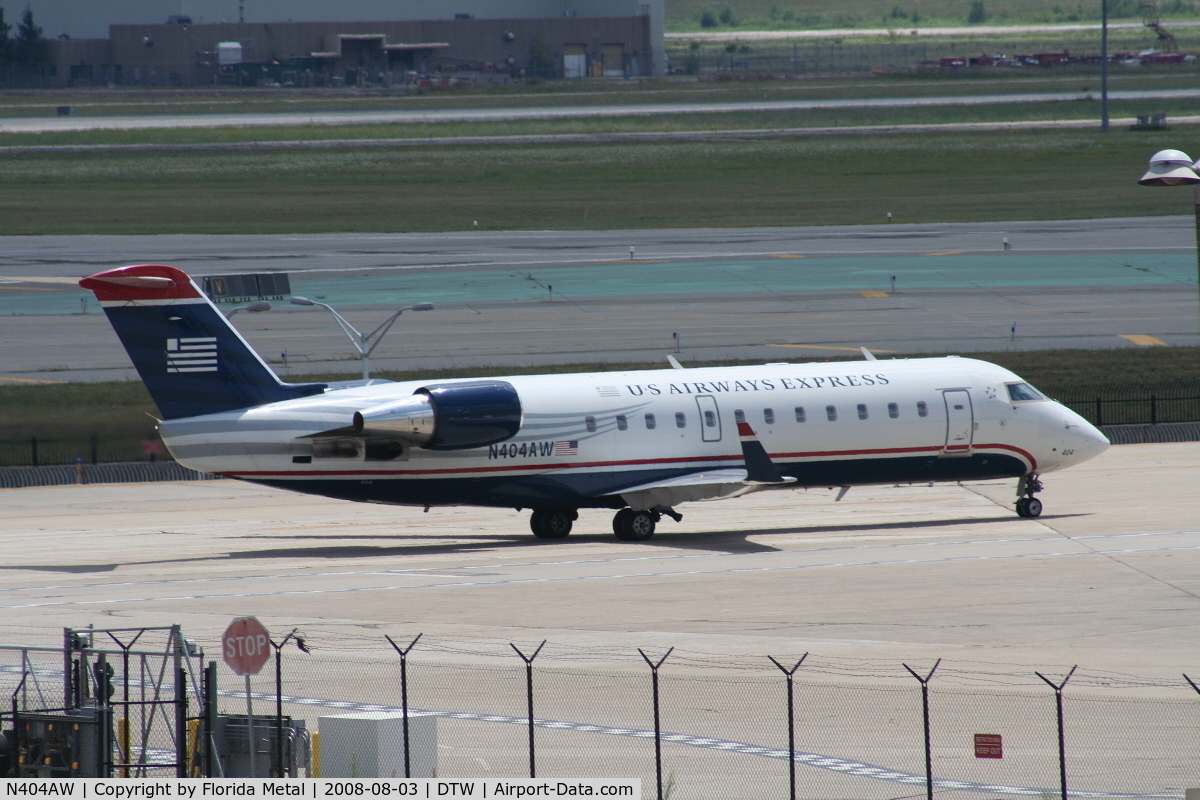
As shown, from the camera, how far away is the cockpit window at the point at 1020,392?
3775 cm

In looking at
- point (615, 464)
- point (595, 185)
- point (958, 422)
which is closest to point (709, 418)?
point (615, 464)

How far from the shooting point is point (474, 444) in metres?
33.7

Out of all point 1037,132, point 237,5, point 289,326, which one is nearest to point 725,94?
point 1037,132

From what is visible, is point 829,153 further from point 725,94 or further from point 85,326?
point 85,326

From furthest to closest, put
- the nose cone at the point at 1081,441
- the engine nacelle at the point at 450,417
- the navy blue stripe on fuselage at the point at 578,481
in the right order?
the nose cone at the point at 1081,441 < the navy blue stripe on fuselage at the point at 578,481 < the engine nacelle at the point at 450,417

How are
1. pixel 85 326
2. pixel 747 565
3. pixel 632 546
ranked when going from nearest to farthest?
pixel 747 565 < pixel 632 546 < pixel 85 326

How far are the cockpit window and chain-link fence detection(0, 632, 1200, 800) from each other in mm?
16185

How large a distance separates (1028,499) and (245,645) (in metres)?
25.4

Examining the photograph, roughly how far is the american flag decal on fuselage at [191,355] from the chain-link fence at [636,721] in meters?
9.05

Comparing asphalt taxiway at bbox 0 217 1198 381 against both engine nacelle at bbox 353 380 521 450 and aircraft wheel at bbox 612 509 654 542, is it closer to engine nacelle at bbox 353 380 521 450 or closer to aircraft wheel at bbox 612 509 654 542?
aircraft wheel at bbox 612 509 654 542

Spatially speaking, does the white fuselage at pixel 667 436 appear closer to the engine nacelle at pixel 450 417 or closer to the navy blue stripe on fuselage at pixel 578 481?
the navy blue stripe on fuselage at pixel 578 481

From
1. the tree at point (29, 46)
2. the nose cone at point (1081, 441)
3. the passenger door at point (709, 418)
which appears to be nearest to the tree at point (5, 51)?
the tree at point (29, 46)

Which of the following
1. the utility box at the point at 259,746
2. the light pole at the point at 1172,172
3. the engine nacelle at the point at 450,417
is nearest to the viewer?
the utility box at the point at 259,746

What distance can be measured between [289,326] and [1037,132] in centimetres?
7955
